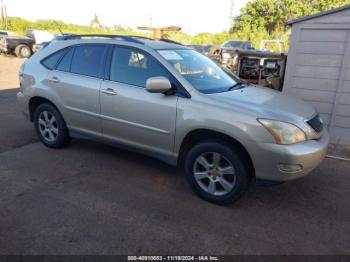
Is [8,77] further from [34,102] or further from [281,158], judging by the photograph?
[281,158]

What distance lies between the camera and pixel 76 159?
472 centimetres

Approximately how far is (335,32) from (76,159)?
4843 mm

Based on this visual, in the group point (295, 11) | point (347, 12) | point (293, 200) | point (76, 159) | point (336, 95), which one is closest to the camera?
point (293, 200)

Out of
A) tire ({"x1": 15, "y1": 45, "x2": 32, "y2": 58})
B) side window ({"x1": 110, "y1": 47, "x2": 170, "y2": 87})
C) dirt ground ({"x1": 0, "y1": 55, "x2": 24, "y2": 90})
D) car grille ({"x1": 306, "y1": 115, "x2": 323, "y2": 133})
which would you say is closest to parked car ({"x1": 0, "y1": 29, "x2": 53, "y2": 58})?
tire ({"x1": 15, "y1": 45, "x2": 32, "y2": 58})

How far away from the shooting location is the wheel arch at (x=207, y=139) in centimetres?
342

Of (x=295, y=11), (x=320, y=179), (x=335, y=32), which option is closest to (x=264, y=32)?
(x=295, y=11)

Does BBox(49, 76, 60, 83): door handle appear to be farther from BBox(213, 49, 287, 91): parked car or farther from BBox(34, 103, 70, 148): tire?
BBox(213, 49, 287, 91): parked car

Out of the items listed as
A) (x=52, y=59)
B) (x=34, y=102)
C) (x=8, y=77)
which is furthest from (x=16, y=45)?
(x=52, y=59)

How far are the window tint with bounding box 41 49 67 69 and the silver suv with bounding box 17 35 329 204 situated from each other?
0.02m

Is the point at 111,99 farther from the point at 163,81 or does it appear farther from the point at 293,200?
the point at 293,200

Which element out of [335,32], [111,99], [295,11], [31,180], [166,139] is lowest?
[31,180]

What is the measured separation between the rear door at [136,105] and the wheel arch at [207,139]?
0.53 feet

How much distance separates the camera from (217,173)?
356cm

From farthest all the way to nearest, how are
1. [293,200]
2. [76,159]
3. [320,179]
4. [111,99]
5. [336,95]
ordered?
[336,95] < [76,159] < [320,179] < [111,99] < [293,200]
